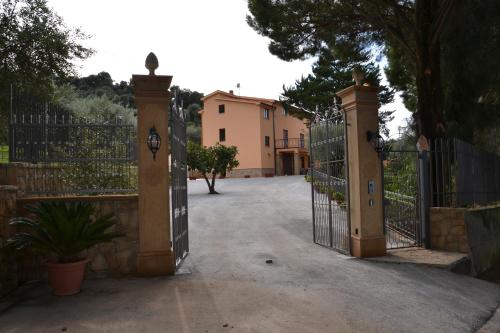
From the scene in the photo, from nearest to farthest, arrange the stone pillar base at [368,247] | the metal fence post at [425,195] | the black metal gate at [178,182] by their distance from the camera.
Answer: the black metal gate at [178,182] < the stone pillar base at [368,247] < the metal fence post at [425,195]

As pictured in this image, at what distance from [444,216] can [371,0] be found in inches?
200

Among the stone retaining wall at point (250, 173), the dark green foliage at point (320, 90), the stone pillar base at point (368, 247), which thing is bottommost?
the stone pillar base at point (368, 247)

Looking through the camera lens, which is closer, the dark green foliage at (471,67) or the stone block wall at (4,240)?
the stone block wall at (4,240)

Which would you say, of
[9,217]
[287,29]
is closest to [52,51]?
[287,29]

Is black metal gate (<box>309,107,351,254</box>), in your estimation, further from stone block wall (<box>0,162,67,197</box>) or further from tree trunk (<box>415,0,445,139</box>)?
stone block wall (<box>0,162,67,197</box>)

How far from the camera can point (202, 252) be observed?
7.90 meters

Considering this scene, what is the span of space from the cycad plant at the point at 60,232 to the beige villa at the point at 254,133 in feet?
99.6

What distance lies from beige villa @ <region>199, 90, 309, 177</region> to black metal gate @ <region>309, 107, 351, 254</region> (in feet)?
87.5

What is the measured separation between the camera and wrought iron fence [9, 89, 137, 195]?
6.10 m

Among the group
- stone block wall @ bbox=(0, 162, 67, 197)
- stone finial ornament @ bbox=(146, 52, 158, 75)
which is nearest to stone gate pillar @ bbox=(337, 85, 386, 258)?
stone finial ornament @ bbox=(146, 52, 158, 75)

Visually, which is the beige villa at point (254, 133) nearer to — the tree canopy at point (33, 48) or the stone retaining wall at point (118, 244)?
the tree canopy at point (33, 48)

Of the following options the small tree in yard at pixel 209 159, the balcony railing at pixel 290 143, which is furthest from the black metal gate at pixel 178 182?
the balcony railing at pixel 290 143

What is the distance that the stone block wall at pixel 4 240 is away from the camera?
545 centimetres

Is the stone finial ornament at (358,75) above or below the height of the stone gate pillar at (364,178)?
above
